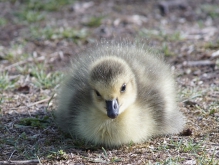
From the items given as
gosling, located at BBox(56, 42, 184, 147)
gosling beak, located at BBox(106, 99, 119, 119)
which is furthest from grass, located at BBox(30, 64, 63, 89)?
gosling beak, located at BBox(106, 99, 119, 119)

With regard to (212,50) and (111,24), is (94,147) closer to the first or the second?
(212,50)

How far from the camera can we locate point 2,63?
18.8 ft

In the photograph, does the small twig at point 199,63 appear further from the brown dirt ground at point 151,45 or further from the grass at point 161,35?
the grass at point 161,35

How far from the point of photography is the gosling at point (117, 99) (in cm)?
337

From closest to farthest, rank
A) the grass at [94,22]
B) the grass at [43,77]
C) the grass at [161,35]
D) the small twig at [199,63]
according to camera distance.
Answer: the grass at [43,77] → the small twig at [199,63] → the grass at [161,35] → the grass at [94,22]

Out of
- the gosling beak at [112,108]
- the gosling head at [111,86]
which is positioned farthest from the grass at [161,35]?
the gosling beak at [112,108]

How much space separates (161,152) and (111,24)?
391cm

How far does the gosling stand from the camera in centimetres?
337

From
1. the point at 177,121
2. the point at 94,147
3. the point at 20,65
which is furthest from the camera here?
the point at 20,65

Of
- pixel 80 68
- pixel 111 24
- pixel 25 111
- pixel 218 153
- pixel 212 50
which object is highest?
pixel 111 24

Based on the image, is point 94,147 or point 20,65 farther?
point 20,65

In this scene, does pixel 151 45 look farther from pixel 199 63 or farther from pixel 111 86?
pixel 111 86

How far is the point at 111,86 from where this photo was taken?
3318mm

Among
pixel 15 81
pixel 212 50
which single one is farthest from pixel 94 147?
pixel 212 50
